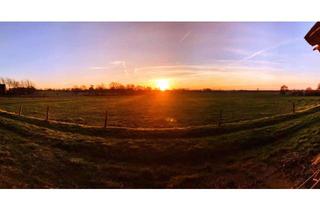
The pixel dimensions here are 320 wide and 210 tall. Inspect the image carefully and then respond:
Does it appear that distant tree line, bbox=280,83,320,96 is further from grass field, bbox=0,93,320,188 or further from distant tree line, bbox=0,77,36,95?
distant tree line, bbox=0,77,36,95

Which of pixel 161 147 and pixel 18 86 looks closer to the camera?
pixel 161 147

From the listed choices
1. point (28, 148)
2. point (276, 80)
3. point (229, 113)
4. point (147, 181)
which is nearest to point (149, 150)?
point (147, 181)

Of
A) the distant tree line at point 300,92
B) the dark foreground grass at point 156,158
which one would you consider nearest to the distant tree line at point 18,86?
the dark foreground grass at point 156,158

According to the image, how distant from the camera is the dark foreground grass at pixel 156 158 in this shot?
10.3 m

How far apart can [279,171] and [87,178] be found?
551 cm

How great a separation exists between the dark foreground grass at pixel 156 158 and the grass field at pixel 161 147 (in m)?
0.03

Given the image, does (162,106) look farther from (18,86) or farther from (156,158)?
(18,86)

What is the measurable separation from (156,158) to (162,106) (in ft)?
5.72

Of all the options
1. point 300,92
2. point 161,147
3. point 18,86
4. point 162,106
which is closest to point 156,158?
point 161,147

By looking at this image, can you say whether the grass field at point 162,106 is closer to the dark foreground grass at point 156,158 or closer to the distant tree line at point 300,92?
the distant tree line at point 300,92

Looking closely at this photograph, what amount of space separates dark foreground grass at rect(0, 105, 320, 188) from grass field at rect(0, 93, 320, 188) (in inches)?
1.1

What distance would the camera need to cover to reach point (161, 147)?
11.0m

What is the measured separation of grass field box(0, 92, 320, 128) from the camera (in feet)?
38.3

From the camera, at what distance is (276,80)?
38.3 ft
